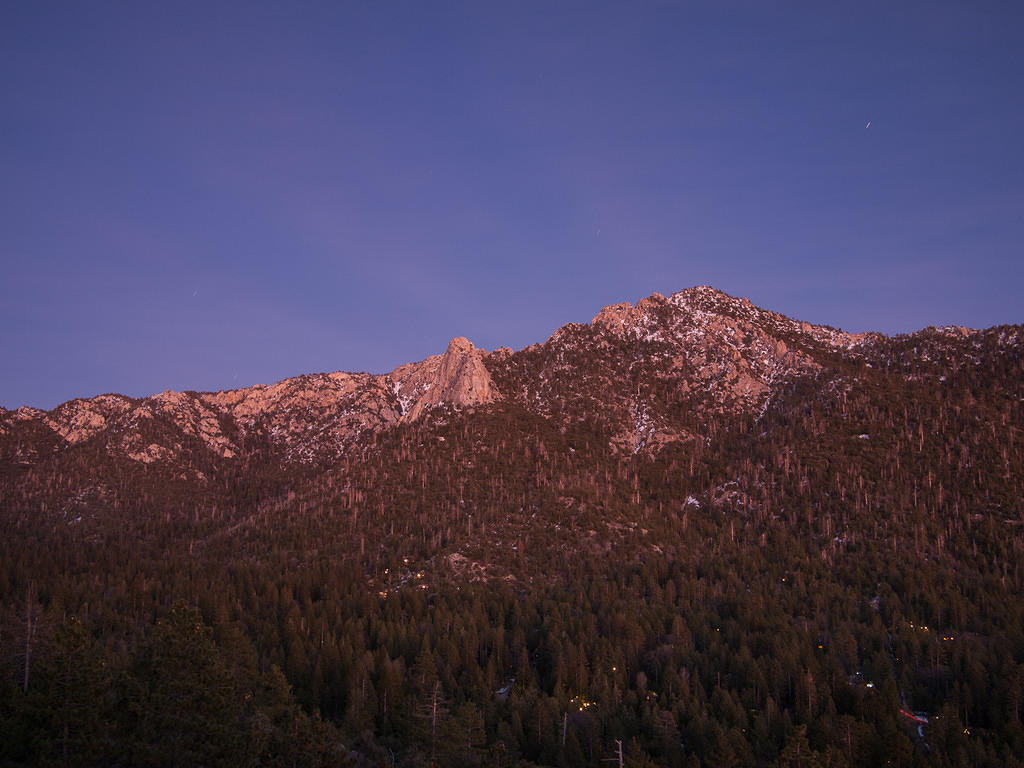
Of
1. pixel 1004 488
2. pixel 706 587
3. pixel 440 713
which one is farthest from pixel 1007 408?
pixel 440 713

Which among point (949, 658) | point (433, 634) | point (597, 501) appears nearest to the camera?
point (949, 658)

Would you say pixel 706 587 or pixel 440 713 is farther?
pixel 706 587

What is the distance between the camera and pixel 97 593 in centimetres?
11369

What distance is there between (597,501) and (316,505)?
64.5 meters

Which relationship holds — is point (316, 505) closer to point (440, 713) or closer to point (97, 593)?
point (97, 593)

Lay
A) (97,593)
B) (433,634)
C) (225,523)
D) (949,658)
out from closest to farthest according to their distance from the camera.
A: 1. (949,658)
2. (433,634)
3. (97,593)
4. (225,523)

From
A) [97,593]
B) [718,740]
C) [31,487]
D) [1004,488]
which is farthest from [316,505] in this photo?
[1004,488]

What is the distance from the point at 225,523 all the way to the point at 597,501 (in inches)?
3672

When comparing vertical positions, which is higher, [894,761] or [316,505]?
[316,505]

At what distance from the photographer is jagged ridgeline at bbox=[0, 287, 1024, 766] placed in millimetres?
51844

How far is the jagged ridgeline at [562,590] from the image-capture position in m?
51.8

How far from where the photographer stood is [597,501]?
154750 mm

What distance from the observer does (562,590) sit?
403 feet

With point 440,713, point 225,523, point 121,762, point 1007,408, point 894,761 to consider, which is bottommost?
point 894,761
